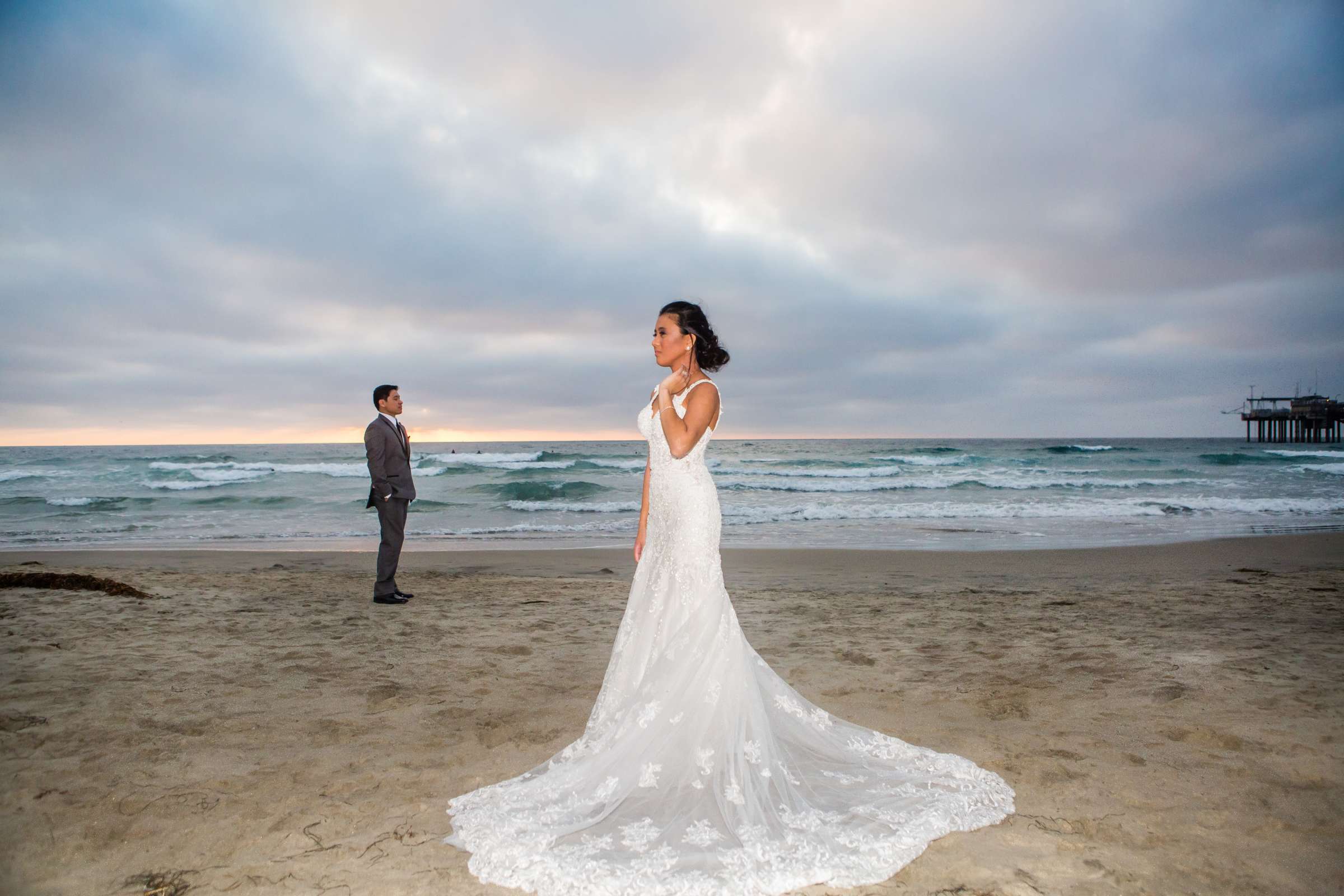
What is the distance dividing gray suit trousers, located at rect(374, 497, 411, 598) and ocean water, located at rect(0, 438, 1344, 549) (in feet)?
20.8

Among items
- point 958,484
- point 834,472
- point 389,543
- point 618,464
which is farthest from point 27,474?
point 958,484

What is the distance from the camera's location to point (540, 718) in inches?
164

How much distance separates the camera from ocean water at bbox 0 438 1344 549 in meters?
15.2

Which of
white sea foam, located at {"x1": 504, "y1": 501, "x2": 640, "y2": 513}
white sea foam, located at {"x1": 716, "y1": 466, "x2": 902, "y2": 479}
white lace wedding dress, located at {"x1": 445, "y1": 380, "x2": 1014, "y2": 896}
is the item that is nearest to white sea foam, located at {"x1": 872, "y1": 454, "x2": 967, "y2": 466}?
white sea foam, located at {"x1": 716, "y1": 466, "x2": 902, "y2": 479}

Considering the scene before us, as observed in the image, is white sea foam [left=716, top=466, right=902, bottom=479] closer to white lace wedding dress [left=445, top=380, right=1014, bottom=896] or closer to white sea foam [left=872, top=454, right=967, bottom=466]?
white sea foam [left=872, top=454, right=967, bottom=466]

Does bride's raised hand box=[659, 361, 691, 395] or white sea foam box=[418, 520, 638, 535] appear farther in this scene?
white sea foam box=[418, 520, 638, 535]

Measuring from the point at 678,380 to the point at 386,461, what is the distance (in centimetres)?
533

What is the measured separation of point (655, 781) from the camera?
297 centimetres

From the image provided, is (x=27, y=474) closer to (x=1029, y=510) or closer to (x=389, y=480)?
(x=389, y=480)

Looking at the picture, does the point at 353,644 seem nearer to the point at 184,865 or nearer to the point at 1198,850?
the point at 184,865

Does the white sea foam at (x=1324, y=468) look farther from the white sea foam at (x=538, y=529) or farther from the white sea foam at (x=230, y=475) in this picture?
the white sea foam at (x=230, y=475)

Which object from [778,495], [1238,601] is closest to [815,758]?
[1238,601]

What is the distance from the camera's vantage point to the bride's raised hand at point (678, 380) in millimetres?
3158

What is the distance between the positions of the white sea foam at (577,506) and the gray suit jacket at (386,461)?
42.2ft
